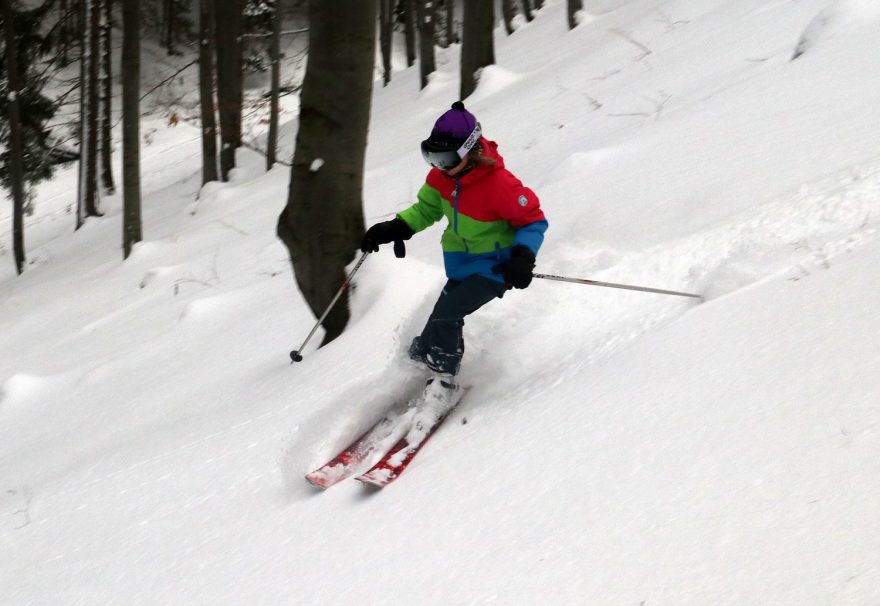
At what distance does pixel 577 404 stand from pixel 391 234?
174 centimetres

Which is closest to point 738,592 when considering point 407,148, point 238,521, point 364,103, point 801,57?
point 238,521

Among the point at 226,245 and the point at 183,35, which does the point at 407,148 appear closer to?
the point at 226,245

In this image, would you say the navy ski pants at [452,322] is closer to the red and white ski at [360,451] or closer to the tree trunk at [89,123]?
the red and white ski at [360,451]

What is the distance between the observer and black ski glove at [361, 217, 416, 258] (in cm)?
420

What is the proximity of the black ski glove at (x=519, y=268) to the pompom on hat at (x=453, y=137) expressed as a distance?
1.64ft

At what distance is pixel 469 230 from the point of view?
145 inches

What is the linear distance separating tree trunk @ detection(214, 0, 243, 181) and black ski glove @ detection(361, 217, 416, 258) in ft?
36.2

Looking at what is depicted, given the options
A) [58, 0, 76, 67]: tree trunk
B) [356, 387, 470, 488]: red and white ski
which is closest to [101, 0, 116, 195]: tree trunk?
[58, 0, 76, 67]: tree trunk

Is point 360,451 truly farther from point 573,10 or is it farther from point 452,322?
point 573,10

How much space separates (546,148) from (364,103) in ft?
11.8

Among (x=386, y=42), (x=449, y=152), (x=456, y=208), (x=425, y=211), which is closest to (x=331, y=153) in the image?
(x=425, y=211)

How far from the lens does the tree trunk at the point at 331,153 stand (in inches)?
179

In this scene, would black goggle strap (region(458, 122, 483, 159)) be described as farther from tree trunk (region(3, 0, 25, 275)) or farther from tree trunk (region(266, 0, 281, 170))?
tree trunk (region(3, 0, 25, 275))

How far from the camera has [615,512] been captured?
2.04 m
